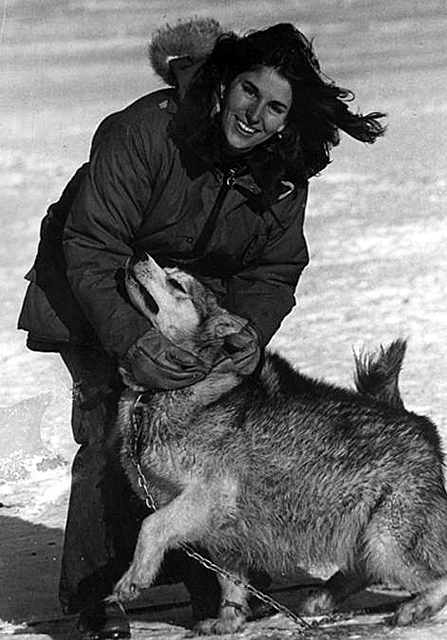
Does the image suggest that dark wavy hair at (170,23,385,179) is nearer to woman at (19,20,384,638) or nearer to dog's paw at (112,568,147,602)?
woman at (19,20,384,638)

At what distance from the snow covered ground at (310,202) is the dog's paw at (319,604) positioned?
259 mm

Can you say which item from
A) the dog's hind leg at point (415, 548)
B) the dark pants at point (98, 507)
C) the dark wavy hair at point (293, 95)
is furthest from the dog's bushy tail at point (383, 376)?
the dark pants at point (98, 507)

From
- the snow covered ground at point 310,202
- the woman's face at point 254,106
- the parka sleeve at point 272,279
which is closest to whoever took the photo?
the woman's face at point 254,106

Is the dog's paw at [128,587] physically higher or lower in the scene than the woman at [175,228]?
lower

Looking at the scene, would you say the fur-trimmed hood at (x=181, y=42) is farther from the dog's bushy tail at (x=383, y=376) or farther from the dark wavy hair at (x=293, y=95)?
the dog's bushy tail at (x=383, y=376)

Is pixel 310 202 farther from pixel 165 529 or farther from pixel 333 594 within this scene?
pixel 165 529

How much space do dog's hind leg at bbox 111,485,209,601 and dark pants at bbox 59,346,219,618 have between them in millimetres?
324

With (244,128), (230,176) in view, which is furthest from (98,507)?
(244,128)

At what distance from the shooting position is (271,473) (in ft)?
12.3

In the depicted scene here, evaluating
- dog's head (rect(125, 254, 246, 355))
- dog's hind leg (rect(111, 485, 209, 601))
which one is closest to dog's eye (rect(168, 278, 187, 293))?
dog's head (rect(125, 254, 246, 355))

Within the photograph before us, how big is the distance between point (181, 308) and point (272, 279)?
0.33 m

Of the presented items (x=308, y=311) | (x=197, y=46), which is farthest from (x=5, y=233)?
(x=197, y=46)

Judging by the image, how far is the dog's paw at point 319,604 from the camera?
4.02m

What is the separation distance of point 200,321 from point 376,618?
1.10 meters
